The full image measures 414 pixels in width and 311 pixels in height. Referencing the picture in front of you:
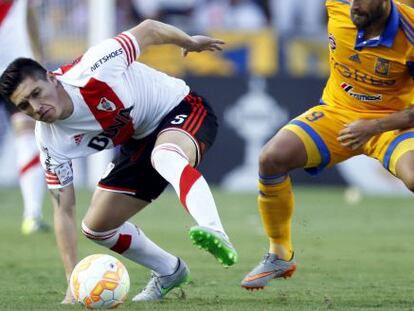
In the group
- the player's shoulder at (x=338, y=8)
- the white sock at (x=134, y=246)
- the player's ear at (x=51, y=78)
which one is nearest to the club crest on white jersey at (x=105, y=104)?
the player's ear at (x=51, y=78)

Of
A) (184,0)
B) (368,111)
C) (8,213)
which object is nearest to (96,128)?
(368,111)

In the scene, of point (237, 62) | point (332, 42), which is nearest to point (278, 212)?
point (332, 42)

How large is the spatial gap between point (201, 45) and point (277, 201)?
127cm

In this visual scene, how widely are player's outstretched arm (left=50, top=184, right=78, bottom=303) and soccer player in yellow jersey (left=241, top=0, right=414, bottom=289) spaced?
4.20ft

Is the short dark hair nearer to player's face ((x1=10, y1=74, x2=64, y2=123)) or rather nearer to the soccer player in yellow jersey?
player's face ((x1=10, y1=74, x2=64, y2=123))

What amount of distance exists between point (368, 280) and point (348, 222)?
16.4 feet

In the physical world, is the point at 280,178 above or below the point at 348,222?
above

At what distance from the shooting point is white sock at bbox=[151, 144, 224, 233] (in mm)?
6273

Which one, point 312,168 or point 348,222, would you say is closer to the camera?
point 312,168

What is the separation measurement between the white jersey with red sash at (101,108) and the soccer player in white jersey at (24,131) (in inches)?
176

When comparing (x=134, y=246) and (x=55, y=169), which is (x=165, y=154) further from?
(x=134, y=246)

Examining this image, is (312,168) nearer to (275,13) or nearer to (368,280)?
(368,280)

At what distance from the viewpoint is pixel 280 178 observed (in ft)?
25.4

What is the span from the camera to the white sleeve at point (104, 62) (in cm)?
687
